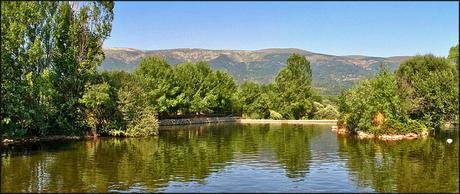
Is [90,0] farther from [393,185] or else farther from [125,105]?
[393,185]

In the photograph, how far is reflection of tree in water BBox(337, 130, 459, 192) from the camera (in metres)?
31.3

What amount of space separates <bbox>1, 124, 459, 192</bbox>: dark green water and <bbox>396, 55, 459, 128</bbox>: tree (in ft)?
42.6

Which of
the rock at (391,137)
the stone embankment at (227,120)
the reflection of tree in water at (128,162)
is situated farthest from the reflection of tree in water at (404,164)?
the stone embankment at (227,120)

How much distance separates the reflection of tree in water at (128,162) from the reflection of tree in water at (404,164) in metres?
4.89

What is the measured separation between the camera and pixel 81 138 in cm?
6253

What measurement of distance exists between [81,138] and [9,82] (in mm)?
15360

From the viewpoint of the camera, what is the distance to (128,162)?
41.4 metres

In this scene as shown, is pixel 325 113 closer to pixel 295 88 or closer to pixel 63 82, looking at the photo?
pixel 295 88

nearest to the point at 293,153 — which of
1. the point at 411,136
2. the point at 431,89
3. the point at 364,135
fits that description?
the point at 364,135

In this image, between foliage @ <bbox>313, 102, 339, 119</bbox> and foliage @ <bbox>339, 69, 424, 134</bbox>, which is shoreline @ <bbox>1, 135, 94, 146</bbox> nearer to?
foliage @ <bbox>339, 69, 424, 134</bbox>

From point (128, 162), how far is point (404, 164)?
77.8 feet

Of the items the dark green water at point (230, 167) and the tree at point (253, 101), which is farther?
the tree at point (253, 101)

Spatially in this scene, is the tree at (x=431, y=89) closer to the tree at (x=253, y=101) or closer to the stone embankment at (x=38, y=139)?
the stone embankment at (x=38, y=139)

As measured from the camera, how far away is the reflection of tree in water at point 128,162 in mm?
31219
